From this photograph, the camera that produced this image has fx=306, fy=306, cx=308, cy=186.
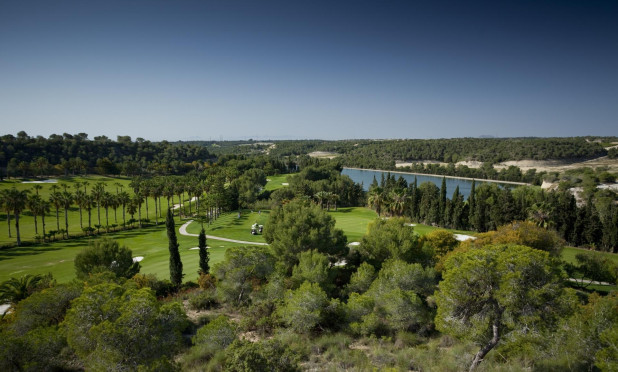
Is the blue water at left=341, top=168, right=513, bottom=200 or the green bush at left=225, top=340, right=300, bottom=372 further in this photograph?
the blue water at left=341, top=168, right=513, bottom=200

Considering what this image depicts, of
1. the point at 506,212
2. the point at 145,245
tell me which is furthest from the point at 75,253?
the point at 506,212

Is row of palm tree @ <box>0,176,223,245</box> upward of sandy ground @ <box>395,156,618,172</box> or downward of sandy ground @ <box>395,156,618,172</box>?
downward

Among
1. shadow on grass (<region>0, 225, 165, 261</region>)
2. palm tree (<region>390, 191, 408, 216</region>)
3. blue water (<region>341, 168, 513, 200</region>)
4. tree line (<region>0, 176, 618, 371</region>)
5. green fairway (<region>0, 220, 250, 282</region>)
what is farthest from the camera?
blue water (<region>341, 168, 513, 200</region>)

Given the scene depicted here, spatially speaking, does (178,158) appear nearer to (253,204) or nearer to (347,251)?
(253,204)

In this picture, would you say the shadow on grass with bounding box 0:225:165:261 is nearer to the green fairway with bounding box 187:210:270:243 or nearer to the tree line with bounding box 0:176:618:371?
the green fairway with bounding box 187:210:270:243

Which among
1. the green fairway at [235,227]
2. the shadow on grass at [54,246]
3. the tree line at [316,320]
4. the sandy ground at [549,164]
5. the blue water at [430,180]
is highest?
the sandy ground at [549,164]

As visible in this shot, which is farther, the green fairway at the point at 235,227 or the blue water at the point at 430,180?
the blue water at the point at 430,180

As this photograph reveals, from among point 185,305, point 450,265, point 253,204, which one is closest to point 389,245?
point 450,265

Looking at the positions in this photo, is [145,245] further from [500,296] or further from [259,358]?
[500,296]

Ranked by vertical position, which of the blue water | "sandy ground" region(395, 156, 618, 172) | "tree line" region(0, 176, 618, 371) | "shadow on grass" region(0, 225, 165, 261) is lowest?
"shadow on grass" region(0, 225, 165, 261)

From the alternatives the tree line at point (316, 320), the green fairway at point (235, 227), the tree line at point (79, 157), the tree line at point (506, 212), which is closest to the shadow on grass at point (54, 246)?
the green fairway at point (235, 227)

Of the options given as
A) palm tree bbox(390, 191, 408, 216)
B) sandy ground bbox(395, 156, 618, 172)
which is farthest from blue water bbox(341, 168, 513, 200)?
palm tree bbox(390, 191, 408, 216)

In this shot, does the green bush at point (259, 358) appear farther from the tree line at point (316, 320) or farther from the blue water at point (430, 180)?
the blue water at point (430, 180)

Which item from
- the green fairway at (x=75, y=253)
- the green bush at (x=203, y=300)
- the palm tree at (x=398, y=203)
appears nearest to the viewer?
the green bush at (x=203, y=300)
